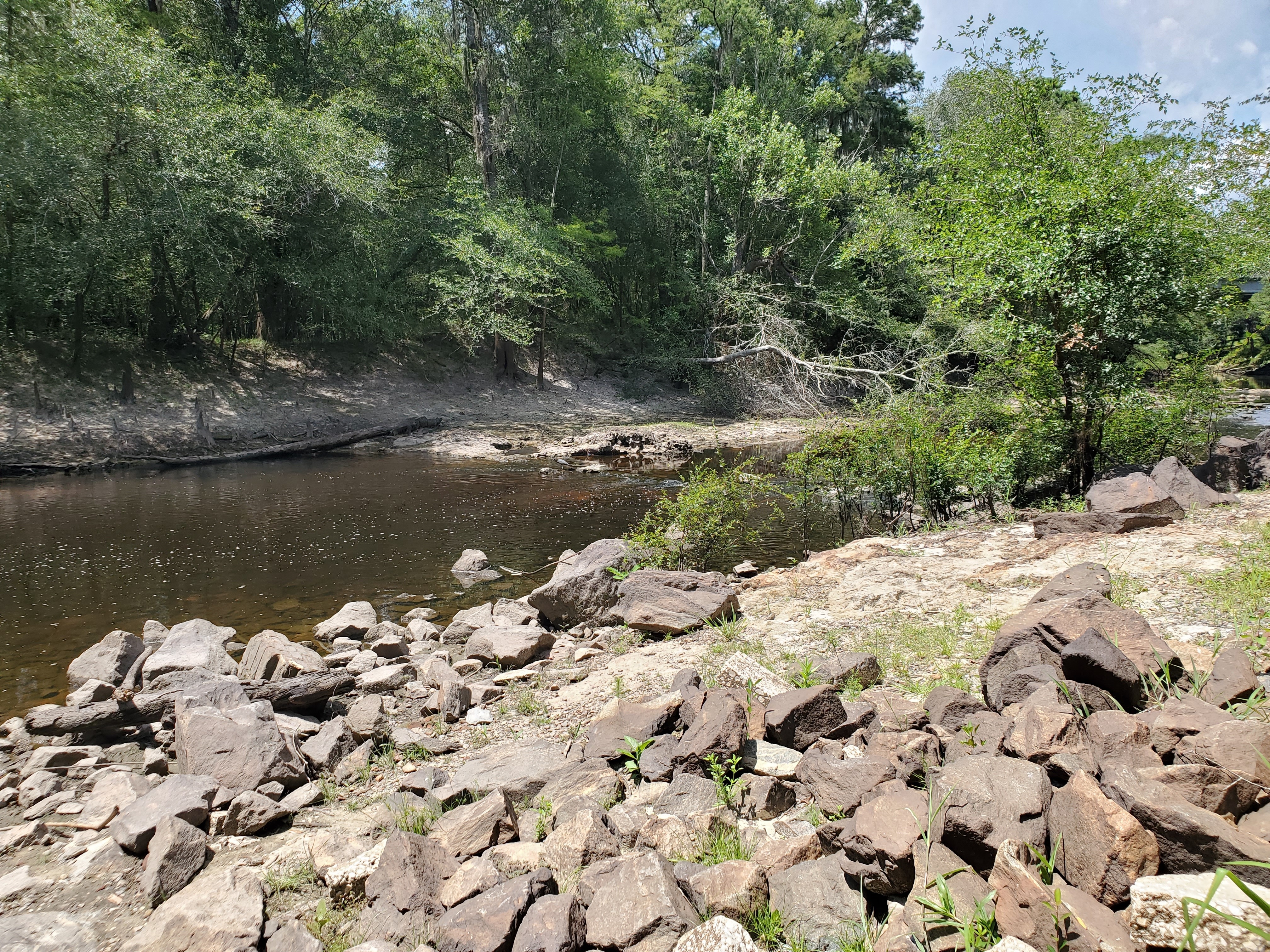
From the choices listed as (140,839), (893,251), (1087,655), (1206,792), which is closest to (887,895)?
(1206,792)

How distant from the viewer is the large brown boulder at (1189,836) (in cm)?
235

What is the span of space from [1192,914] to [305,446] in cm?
2236

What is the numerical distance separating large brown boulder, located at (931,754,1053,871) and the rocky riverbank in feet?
0.04

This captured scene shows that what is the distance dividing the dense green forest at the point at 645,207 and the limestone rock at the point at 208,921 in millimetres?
9349

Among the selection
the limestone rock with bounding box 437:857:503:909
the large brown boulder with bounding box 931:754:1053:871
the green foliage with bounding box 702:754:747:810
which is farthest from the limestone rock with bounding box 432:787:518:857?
the large brown boulder with bounding box 931:754:1053:871

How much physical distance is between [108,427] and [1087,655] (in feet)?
77.7

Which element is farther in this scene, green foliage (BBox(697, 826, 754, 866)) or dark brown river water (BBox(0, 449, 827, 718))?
dark brown river water (BBox(0, 449, 827, 718))

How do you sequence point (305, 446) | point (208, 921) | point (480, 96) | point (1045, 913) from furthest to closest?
point (480, 96) < point (305, 446) < point (208, 921) < point (1045, 913)

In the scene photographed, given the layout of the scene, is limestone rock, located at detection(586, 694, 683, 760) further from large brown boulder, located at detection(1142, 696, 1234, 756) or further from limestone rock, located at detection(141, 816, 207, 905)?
large brown boulder, located at detection(1142, 696, 1234, 756)

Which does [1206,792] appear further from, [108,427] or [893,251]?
[893,251]

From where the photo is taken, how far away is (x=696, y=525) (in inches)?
352

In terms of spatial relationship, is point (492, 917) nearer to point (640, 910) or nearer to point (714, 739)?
point (640, 910)

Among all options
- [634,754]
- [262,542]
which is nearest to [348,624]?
[634,754]

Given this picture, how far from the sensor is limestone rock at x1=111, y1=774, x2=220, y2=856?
360 cm
